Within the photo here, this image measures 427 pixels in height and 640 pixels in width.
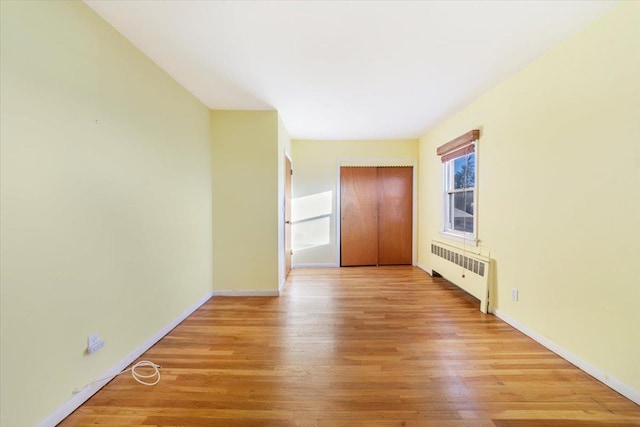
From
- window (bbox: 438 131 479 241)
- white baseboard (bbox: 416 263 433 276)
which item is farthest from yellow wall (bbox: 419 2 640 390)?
white baseboard (bbox: 416 263 433 276)

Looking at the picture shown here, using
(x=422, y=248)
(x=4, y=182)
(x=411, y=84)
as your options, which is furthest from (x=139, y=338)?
(x=422, y=248)

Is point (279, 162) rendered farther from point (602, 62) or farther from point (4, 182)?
point (602, 62)

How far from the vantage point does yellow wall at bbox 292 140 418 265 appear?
16.6ft

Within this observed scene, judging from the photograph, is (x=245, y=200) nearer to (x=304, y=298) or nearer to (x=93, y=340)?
(x=304, y=298)

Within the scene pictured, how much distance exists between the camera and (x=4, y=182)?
4.04 feet

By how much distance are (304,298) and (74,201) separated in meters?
2.51

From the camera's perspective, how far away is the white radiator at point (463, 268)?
297cm

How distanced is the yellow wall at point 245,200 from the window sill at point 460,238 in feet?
7.95

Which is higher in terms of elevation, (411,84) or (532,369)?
(411,84)

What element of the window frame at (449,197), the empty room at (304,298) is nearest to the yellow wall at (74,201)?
the empty room at (304,298)

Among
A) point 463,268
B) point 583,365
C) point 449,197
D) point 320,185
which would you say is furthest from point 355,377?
point 320,185

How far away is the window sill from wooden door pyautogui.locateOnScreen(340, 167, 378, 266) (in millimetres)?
1357

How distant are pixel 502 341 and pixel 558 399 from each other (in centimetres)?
69

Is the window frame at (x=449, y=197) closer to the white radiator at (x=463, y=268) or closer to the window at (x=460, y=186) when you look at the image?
the window at (x=460, y=186)
